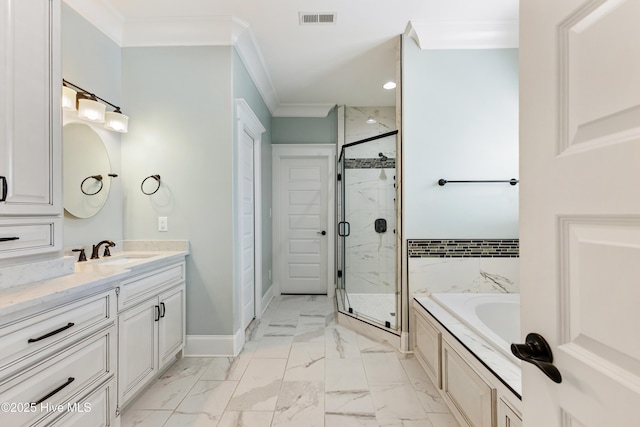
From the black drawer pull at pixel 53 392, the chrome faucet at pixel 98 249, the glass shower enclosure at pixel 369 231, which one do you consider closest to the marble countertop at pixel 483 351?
the glass shower enclosure at pixel 369 231

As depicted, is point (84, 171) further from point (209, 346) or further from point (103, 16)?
point (209, 346)

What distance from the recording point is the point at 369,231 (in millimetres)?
3291

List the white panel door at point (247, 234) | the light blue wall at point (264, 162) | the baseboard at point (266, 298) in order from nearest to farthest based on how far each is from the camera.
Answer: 1. the white panel door at point (247, 234)
2. the light blue wall at point (264, 162)
3. the baseboard at point (266, 298)

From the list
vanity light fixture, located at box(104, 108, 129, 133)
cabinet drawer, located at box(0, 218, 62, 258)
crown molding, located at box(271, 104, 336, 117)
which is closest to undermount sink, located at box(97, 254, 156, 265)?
cabinet drawer, located at box(0, 218, 62, 258)

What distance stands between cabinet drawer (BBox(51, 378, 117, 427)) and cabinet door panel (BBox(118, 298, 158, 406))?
0.39ft

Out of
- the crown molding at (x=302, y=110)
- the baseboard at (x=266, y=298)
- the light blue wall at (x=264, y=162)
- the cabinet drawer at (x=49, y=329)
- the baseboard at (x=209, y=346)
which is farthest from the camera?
the crown molding at (x=302, y=110)

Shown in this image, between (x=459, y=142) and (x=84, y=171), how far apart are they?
9.29ft

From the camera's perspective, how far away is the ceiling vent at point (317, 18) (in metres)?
2.24

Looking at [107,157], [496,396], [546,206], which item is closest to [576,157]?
[546,206]

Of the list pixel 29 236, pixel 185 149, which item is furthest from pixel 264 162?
pixel 29 236

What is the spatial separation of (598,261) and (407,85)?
2253 mm

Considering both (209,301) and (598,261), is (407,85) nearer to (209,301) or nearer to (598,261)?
(598,261)

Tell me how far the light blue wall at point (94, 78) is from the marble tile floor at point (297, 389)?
1.15 m

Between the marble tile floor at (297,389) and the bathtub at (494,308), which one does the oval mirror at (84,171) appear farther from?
the bathtub at (494,308)
